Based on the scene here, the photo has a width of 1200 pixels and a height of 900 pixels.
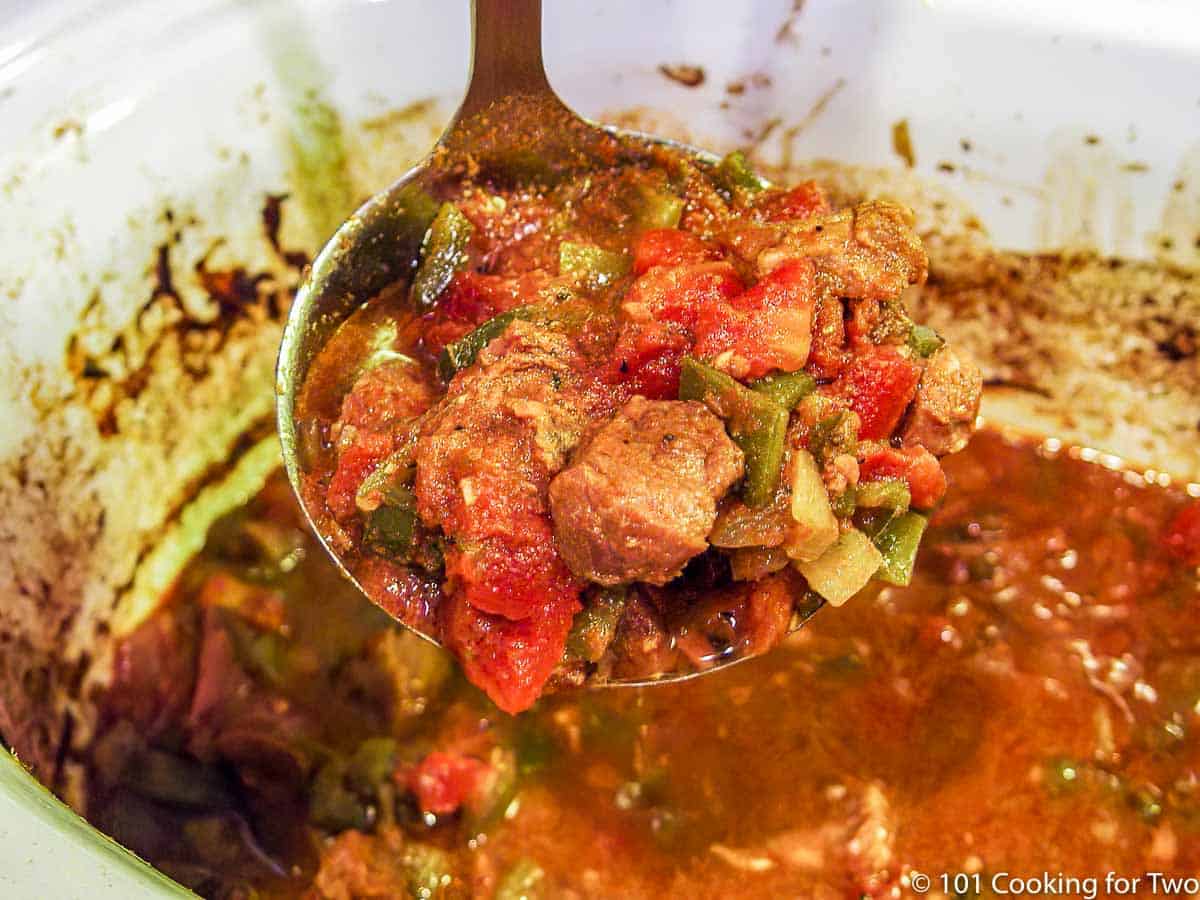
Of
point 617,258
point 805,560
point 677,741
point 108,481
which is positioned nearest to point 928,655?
point 677,741

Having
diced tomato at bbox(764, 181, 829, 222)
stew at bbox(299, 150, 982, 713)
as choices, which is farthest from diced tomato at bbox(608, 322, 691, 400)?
diced tomato at bbox(764, 181, 829, 222)

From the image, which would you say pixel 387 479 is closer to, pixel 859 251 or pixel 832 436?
pixel 832 436

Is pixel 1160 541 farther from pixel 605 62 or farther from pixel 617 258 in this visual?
pixel 605 62

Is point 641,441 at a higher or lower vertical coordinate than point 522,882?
higher

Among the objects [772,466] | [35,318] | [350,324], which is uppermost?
[35,318]

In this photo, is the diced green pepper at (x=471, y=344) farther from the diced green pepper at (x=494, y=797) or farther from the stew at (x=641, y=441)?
the diced green pepper at (x=494, y=797)

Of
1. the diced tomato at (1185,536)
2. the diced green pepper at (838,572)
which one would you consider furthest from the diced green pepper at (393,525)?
the diced tomato at (1185,536)

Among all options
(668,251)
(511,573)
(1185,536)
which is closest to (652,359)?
(668,251)
